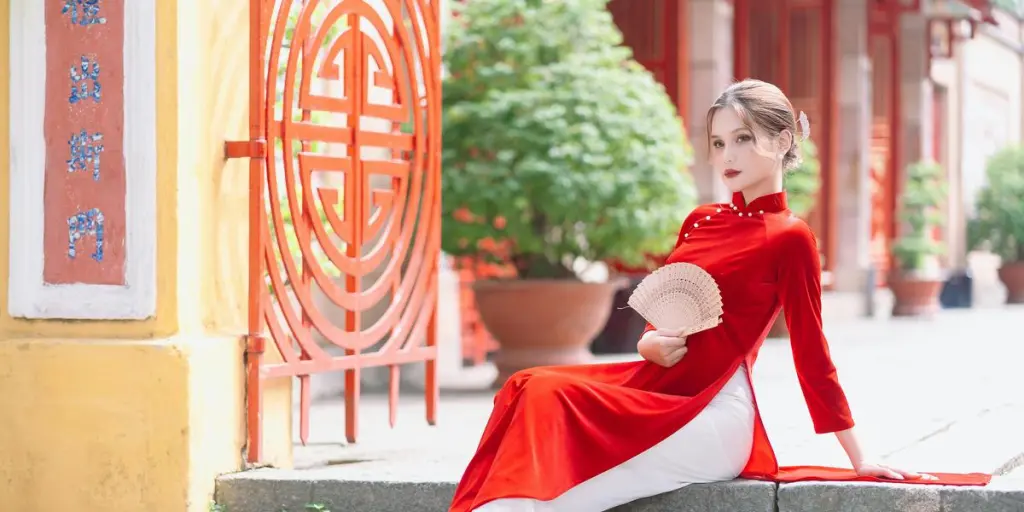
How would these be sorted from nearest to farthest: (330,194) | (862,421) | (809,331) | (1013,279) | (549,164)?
1. (809,331)
2. (330,194)
3. (862,421)
4. (549,164)
5. (1013,279)

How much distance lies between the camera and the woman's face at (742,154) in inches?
160

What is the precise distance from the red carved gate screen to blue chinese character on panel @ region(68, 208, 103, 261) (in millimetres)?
461

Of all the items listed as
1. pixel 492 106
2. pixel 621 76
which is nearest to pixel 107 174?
pixel 492 106

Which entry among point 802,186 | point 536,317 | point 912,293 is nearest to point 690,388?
point 536,317

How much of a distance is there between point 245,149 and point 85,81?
0.51 meters

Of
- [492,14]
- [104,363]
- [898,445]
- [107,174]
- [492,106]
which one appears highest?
[492,14]

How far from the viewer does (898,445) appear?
5.80m

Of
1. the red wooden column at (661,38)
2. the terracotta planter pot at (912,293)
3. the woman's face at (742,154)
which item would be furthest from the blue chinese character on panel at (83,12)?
the terracotta planter pot at (912,293)

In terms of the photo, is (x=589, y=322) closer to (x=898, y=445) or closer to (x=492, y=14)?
(x=492, y=14)

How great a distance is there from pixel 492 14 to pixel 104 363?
460 centimetres

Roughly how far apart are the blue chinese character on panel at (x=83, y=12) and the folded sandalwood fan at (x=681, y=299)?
6.10 ft

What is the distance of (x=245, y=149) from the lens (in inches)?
197

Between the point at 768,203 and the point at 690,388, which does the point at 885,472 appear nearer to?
the point at 690,388

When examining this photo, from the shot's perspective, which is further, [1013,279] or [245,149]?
[1013,279]
